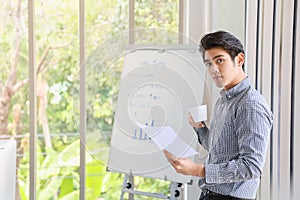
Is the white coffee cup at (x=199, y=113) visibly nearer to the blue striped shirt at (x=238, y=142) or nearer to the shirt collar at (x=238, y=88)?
the blue striped shirt at (x=238, y=142)

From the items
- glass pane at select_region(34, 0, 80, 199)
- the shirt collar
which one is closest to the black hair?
the shirt collar

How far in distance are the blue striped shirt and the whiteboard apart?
0.26m

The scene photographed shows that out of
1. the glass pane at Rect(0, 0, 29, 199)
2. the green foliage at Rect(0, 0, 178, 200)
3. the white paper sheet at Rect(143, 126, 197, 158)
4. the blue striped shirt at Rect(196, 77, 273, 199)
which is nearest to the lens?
the blue striped shirt at Rect(196, 77, 273, 199)

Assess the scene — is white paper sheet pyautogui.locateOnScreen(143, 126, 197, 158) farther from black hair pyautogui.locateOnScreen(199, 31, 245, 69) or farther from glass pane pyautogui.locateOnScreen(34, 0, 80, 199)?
glass pane pyautogui.locateOnScreen(34, 0, 80, 199)

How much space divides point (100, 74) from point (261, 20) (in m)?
0.88

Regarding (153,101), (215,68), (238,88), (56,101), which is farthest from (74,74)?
(238,88)

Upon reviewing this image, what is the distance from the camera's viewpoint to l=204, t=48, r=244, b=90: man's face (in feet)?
6.82

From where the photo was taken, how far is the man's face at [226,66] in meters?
2.08

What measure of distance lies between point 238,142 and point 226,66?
32 centimetres

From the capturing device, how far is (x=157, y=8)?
327 cm

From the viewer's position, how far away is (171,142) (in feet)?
7.62

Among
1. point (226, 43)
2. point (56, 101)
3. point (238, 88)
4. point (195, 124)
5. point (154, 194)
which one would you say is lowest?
point (154, 194)

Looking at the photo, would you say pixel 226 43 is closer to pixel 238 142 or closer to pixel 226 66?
pixel 226 66

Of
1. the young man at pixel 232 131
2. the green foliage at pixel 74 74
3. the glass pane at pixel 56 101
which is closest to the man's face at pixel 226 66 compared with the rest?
the young man at pixel 232 131
